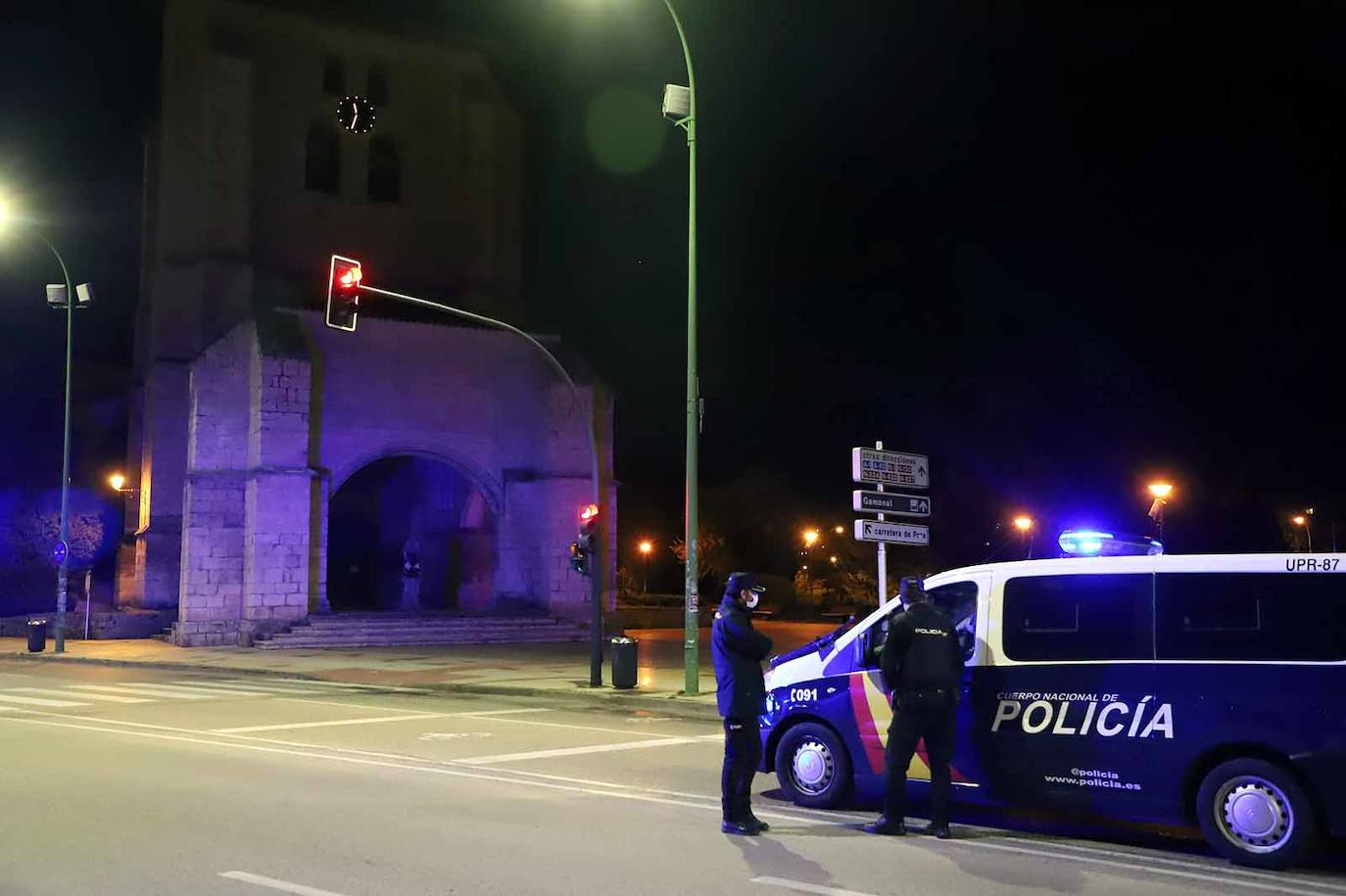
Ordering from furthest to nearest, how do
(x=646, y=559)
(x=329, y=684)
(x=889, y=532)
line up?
(x=646, y=559) → (x=329, y=684) → (x=889, y=532)

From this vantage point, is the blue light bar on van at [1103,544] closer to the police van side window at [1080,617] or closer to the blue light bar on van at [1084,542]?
the blue light bar on van at [1084,542]

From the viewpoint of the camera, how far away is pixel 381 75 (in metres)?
42.4

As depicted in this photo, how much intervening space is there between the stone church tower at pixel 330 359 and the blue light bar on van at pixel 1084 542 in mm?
26585

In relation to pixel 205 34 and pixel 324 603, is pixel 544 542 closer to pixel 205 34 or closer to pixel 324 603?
pixel 324 603

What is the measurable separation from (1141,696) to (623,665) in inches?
475

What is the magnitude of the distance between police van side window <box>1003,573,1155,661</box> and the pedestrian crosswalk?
45.2 ft

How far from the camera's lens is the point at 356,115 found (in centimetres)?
4141

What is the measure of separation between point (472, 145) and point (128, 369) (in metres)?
36.2

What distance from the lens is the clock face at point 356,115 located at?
1625 inches

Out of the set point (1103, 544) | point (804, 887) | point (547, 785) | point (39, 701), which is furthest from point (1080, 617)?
point (39, 701)

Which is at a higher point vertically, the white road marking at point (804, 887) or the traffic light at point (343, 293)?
the traffic light at point (343, 293)

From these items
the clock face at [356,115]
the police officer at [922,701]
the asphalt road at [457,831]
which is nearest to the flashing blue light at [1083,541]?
the police officer at [922,701]

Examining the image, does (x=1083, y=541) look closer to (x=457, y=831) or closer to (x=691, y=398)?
(x=457, y=831)

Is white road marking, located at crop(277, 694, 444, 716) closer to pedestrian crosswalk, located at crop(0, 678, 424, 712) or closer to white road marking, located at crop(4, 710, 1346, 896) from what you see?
pedestrian crosswalk, located at crop(0, 678, 424, 712)
